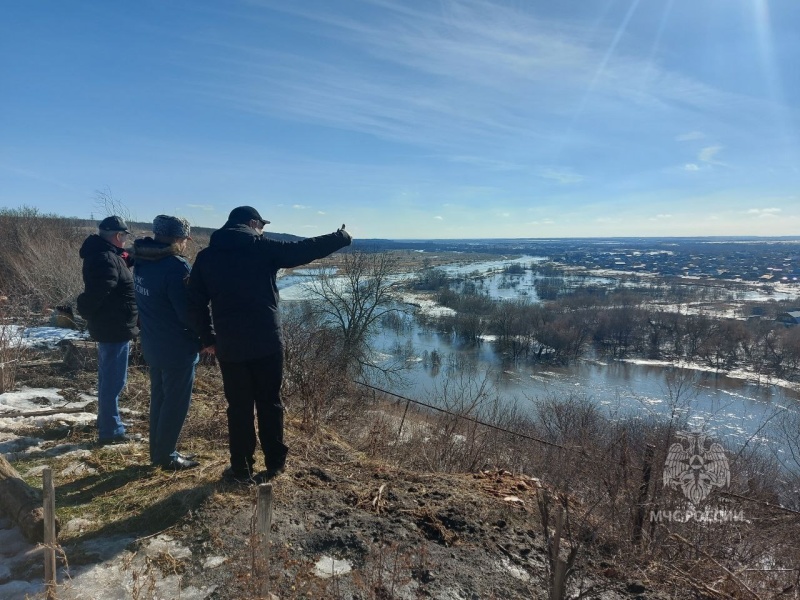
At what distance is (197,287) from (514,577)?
2.51 metres

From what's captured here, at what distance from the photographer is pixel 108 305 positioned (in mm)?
3672

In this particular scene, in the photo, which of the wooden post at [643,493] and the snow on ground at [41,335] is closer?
the wooden post at [643,493]

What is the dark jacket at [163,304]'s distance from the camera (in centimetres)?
321

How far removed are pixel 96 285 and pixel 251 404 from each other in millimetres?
1561

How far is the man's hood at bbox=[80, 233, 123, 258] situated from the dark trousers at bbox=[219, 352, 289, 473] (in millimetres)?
1421

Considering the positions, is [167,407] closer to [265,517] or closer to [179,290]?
[179,290]

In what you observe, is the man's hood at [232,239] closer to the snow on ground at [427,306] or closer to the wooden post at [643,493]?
the wooden post at [643,493]

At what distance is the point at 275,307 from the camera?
10.2ft

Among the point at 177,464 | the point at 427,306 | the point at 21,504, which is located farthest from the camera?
the point at 427,306

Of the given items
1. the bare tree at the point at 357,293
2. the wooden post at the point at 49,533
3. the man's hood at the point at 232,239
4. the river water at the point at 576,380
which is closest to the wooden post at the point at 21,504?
the wooden post at the point at 49,533

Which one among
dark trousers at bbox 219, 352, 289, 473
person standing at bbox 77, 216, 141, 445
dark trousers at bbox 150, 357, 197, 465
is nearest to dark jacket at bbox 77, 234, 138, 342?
person standing at bbox 77, 216, 141, 445

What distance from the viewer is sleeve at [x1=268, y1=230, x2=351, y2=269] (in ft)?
9.93

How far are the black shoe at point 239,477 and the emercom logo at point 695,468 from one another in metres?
3.00

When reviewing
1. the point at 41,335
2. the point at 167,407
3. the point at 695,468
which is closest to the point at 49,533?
the point at 167,407
